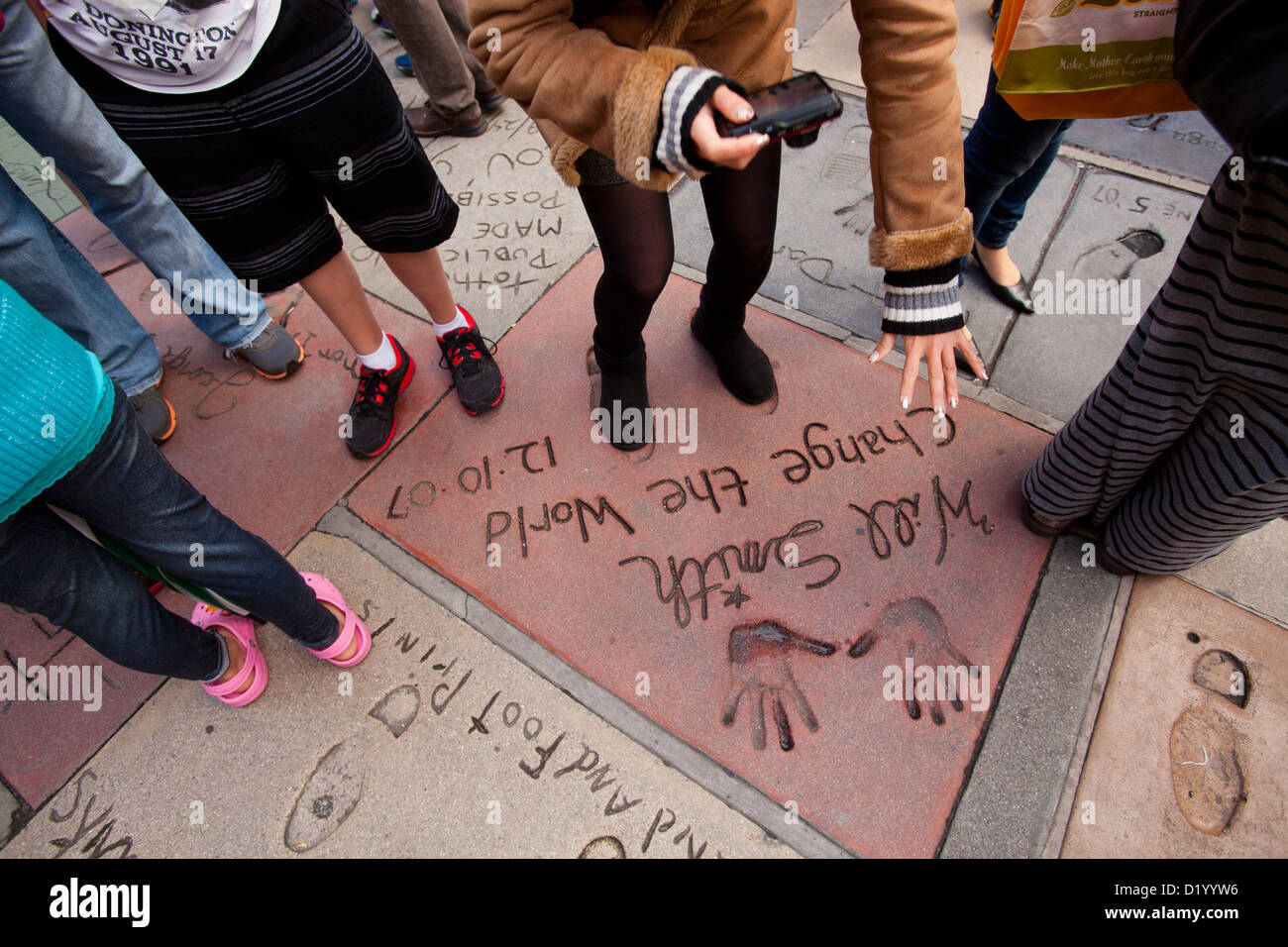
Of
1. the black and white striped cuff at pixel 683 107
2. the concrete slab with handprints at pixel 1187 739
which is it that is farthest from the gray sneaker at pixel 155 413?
the concrete slab with handprints at pixel 1187 739

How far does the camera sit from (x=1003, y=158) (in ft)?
6.61

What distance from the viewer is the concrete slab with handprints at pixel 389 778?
164 centimetres

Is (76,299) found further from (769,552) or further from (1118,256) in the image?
(1118,256)

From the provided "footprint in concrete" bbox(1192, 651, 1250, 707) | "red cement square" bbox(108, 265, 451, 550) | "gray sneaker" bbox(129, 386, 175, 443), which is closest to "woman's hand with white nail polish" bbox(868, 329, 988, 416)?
"footprint in concrete" bbox(1192, 651, 1250, 707)

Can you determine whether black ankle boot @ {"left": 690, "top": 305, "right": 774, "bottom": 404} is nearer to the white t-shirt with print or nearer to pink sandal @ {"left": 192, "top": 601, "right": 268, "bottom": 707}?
the white t-shirt with print

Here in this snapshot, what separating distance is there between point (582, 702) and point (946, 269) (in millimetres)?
1408

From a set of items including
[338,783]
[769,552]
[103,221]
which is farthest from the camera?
[103,221]

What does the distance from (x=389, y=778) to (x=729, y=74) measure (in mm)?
1902

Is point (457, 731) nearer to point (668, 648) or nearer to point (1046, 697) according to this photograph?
point (668, 648)

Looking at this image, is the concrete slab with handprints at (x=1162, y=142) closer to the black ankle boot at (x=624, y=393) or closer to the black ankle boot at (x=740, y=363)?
the black ankle boot at (x=740, y=363)

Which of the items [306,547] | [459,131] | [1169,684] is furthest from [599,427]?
[459,131]

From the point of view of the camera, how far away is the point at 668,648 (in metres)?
1.86

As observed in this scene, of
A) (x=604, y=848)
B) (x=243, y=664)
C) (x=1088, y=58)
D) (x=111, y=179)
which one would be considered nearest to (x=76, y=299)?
(x=111, y=179)

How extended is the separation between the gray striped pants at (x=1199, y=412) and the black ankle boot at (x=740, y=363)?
883 millimetres
